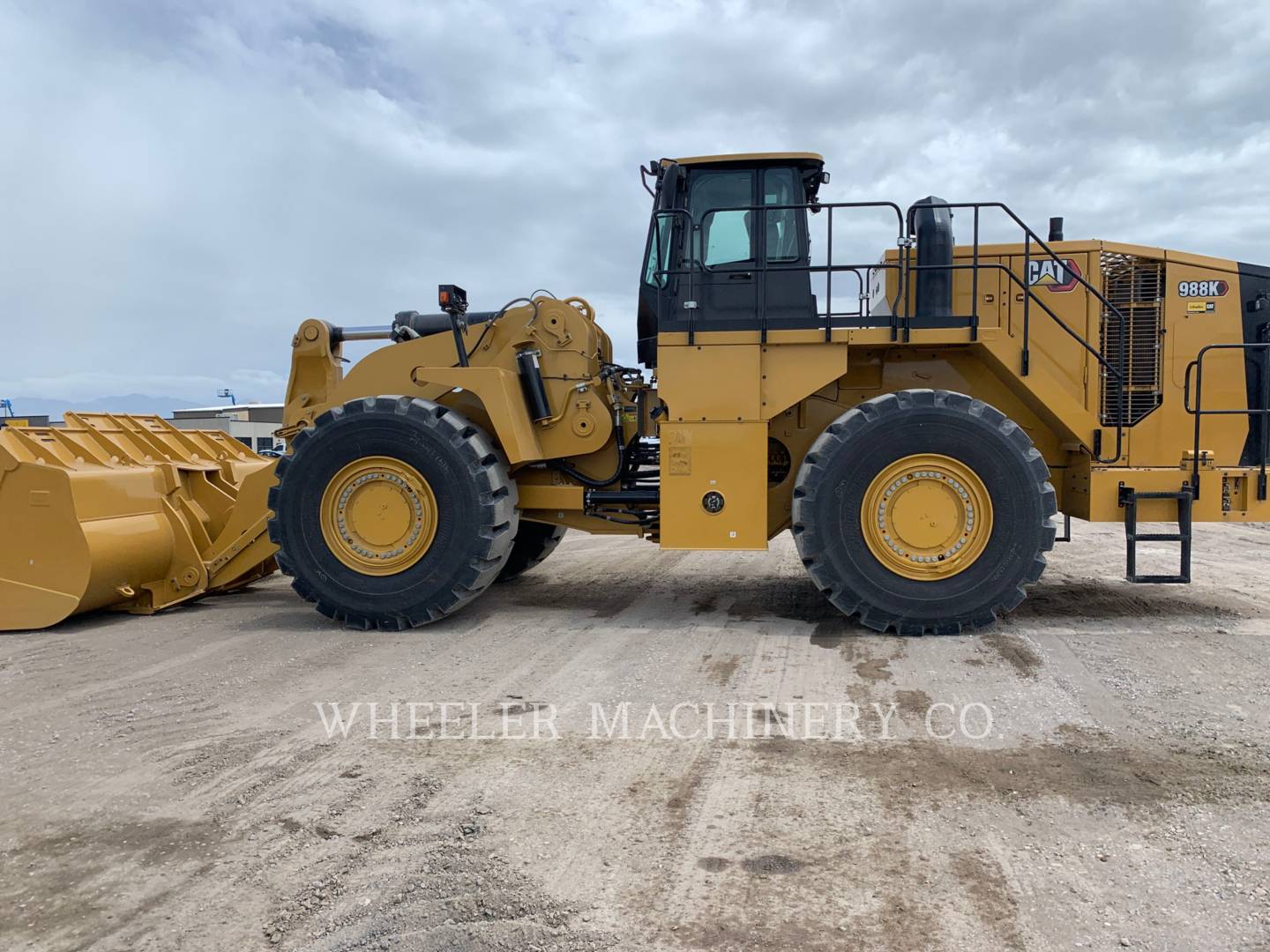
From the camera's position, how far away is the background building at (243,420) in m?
30.5

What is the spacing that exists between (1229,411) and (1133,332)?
2.89 feet

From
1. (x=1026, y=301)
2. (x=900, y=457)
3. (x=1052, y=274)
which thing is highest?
(x=1052, y=274)

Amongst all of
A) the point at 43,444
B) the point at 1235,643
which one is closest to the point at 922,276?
the point at 1235,643

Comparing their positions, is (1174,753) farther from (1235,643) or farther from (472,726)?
(472,726)

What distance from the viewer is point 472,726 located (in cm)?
428

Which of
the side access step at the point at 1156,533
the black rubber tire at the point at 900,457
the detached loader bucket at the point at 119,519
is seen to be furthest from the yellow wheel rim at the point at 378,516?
the side access step at the point at 1156,533

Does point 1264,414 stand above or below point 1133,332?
below

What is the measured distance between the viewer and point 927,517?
5992 millimetres

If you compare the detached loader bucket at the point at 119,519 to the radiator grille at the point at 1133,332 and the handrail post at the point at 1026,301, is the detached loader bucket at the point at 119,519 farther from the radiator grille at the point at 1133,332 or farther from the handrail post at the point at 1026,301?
the radiator grille at the point at 1133,332

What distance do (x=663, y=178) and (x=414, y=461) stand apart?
286 cm

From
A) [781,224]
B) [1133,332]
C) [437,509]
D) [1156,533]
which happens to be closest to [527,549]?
[437,509]

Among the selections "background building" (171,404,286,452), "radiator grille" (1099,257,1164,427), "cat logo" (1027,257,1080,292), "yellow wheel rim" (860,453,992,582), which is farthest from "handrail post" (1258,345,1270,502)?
"background building" (171,404,286,452)

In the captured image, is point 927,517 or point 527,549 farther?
point 527,549

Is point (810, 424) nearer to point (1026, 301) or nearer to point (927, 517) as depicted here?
point (927, 517)
